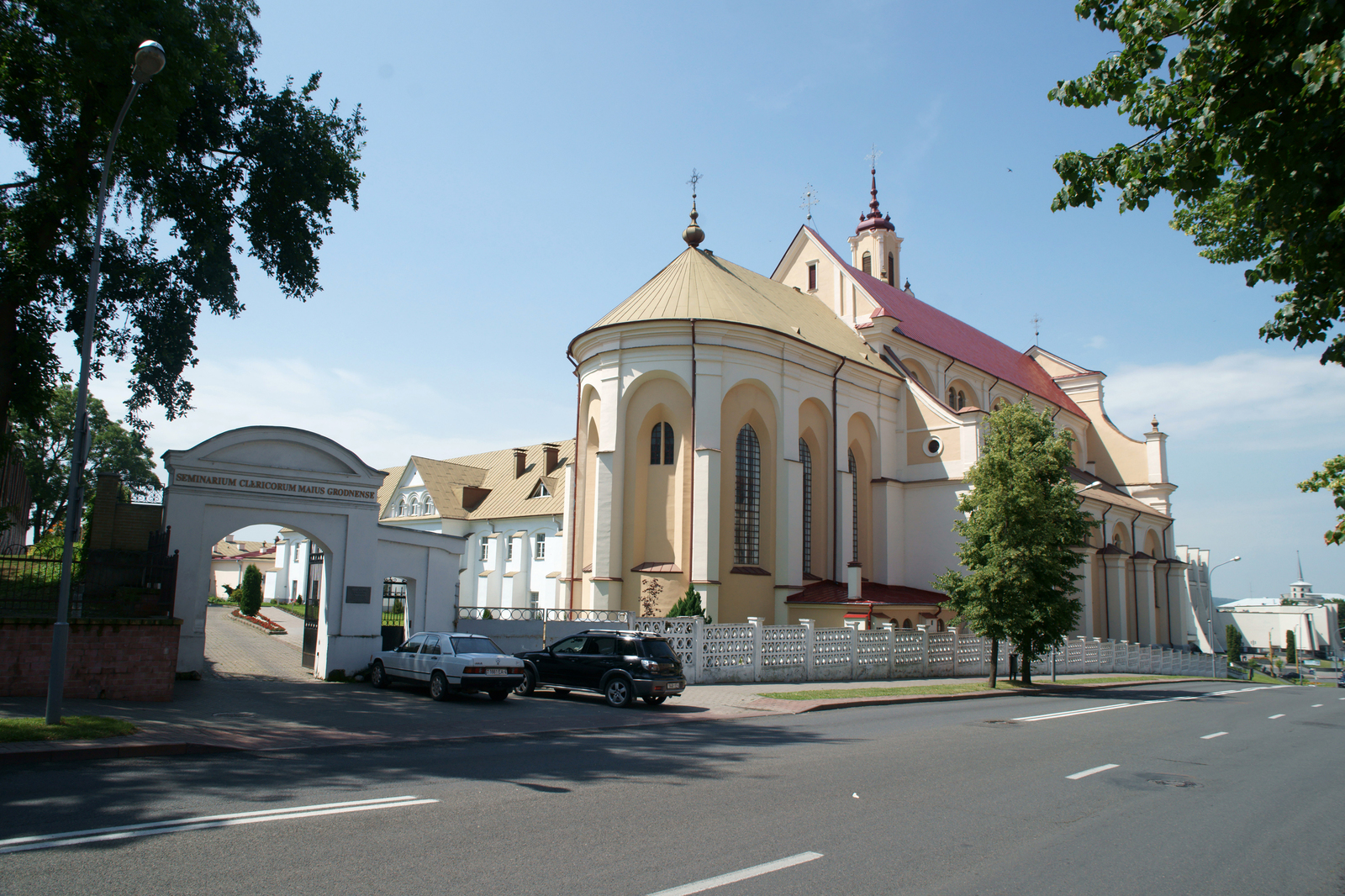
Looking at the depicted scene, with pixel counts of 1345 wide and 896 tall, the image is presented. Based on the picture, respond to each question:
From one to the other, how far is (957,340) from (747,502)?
22027 mm

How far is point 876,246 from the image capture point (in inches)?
1997

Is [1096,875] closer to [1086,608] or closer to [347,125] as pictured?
[347,125]

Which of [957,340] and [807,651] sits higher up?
[957,340]

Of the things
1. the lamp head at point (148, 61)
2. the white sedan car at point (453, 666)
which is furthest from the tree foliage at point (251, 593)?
the lamp head at point (148, 61)

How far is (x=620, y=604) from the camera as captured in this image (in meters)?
29.0

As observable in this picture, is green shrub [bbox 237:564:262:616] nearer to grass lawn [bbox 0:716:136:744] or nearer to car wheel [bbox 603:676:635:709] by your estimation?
car wheel [bbox 603:676:635:709]

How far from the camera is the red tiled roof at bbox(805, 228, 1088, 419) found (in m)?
41.7

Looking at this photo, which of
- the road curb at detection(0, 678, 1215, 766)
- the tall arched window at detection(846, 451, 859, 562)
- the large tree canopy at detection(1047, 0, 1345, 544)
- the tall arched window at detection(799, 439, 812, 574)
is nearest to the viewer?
the large tree canopy at detection(1047, 0, 1345, 544)

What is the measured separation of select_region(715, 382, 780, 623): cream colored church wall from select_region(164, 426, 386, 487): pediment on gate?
12847mm

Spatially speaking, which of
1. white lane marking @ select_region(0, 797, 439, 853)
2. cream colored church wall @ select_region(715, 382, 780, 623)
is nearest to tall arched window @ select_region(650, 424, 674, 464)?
cream colored church wall @ select_region(715, 382, 780, 623)

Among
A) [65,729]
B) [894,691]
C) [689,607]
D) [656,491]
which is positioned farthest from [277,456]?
[894,691]

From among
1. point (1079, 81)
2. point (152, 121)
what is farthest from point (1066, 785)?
point (152, 121)

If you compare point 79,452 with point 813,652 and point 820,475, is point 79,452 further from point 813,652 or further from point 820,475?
point 820,475

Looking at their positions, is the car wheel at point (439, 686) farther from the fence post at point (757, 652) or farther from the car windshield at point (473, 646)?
the fence post at point (757, 652)
